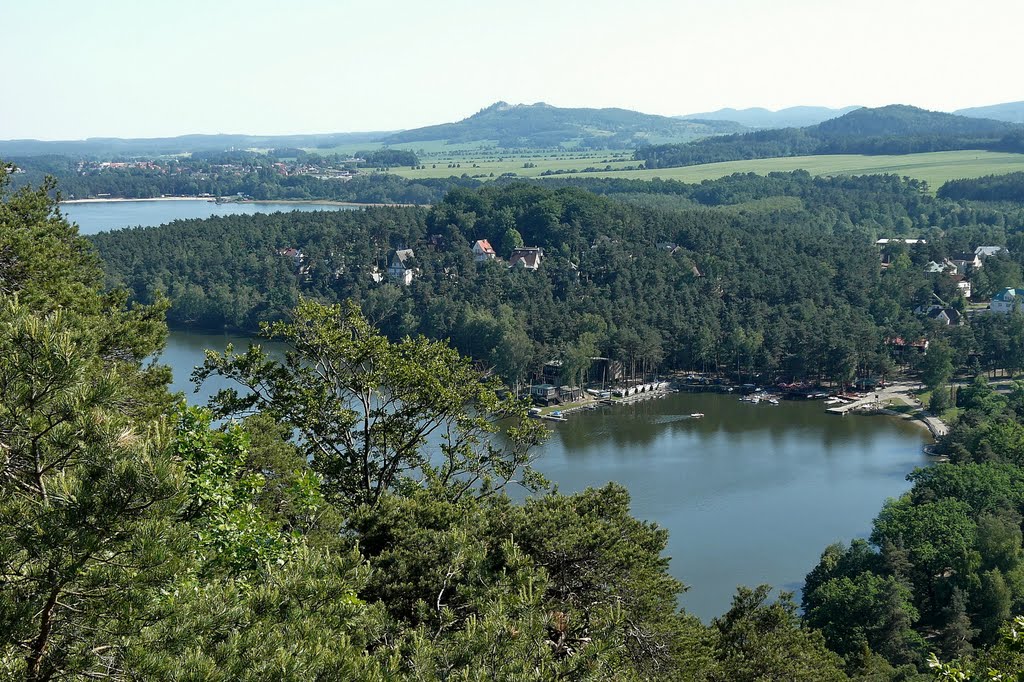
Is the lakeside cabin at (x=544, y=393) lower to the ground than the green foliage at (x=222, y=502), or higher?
lower

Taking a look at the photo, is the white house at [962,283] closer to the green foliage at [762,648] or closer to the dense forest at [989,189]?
the dense forest at [989,189]

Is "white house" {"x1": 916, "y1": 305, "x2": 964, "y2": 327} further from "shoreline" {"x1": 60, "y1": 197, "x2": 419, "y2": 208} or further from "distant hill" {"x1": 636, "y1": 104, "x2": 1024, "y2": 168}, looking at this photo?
"distant hill" {"x1": 636, "y1": 104, "x2": 1024, "y2": 168}

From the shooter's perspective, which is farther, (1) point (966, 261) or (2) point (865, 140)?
(2) point (865, 140)

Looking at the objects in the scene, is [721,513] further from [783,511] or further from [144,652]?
[144,652]

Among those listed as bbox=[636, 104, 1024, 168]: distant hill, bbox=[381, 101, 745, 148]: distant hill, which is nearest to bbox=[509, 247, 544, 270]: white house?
bbox=[636, 104, 1024, 168]: distant hill

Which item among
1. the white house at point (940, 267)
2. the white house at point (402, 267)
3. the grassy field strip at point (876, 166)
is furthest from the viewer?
the grassy field strip at point (876, 166)

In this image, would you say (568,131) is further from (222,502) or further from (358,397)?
(222,502)

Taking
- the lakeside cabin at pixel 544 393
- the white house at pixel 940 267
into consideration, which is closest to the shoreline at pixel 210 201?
the white house at pixel 940 267

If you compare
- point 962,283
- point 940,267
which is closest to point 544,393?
point 962,283
